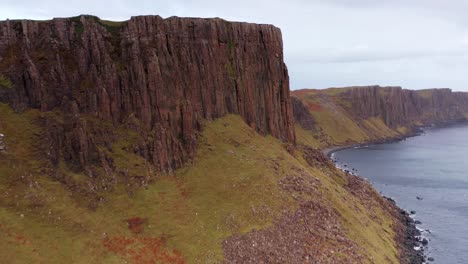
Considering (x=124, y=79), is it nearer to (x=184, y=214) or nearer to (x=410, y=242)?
(x=184, y=214)

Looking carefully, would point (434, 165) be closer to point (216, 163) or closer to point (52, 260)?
point (216, 163)

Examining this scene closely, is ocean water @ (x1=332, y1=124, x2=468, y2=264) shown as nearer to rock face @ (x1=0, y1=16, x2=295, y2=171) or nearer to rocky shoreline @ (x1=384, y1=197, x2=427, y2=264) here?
rocky shoreline @ (x1=384, y1=197, x2=427, y2=264)

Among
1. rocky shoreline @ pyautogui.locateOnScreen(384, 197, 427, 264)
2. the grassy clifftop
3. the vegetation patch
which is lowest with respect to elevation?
rocky shoreline @ pyautogui.locateOnScreen(384, 197, 427, 264)

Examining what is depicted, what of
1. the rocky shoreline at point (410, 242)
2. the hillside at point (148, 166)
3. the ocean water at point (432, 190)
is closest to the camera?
the hillside at point (148, 166)

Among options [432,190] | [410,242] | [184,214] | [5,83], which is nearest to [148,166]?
[184,214]

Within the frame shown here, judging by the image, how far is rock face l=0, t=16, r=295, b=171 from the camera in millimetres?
66875

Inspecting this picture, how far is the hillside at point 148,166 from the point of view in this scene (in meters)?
55.7

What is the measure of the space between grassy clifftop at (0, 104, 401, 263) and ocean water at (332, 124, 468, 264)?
13782mm

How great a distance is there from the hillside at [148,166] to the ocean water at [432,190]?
9196 millimetres

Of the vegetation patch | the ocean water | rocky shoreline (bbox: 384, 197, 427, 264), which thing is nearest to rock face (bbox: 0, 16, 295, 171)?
the vegetation patch

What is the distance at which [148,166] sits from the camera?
6900cm

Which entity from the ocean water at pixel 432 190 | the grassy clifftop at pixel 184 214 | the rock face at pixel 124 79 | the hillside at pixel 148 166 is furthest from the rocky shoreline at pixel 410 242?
the rock face at pixel 124 79

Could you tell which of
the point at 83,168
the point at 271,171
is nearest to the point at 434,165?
the point at 271,171

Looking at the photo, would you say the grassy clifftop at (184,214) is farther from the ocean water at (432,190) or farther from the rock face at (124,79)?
the ocean water at (432,190)
